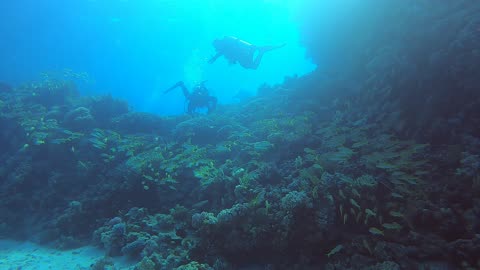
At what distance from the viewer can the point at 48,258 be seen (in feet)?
27.9

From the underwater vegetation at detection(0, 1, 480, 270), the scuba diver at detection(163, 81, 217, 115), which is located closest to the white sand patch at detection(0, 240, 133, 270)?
the underwater vegetation at detection(0, 1, 480, 270)

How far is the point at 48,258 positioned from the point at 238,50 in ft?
42.8

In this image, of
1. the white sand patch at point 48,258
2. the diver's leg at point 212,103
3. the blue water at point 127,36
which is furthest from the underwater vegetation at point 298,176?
the blue water at point 127,36

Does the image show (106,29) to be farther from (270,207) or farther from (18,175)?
(270,207)

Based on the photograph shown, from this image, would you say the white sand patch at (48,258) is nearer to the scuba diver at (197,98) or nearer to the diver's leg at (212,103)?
the scuba diver at (197,98)

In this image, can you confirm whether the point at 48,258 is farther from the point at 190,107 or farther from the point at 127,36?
the point at 127,36

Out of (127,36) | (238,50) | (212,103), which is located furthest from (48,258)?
(127,36)

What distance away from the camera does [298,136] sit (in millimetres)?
11320

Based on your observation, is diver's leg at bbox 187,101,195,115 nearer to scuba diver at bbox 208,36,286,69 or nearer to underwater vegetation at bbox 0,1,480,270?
underwater vegetation at bbox 0,1,480,270

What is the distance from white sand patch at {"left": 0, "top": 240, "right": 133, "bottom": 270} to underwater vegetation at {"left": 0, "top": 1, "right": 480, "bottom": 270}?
0.34 meters

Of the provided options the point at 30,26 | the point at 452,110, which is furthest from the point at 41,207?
the point at 30,26

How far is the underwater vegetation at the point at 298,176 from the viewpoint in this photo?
18.4 feet

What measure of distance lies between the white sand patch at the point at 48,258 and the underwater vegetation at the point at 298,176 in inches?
13.3

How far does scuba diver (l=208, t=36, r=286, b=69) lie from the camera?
671 inches
